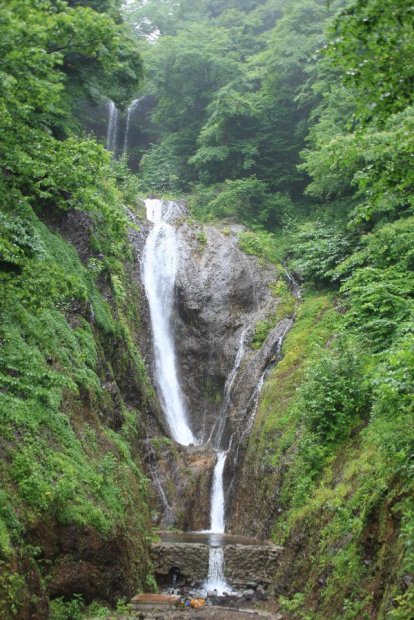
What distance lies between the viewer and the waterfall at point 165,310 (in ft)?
60.6

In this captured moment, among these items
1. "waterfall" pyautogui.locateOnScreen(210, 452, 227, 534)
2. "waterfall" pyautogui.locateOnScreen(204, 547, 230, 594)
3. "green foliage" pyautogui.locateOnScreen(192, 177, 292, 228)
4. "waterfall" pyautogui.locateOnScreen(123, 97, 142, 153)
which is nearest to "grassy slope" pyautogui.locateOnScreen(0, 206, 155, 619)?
"waterfall" pyautogui.locateOnScreen(204, 547, 230, 594)

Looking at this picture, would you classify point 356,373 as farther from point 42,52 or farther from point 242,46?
point 242,46

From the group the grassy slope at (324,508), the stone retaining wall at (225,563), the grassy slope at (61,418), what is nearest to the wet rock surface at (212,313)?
the grassy slope at (324,508)

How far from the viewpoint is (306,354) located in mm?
15734

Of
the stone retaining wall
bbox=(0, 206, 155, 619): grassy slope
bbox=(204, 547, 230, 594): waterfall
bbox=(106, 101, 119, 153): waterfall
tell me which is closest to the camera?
bbox=(0, 206, 155, 619): grassy slope

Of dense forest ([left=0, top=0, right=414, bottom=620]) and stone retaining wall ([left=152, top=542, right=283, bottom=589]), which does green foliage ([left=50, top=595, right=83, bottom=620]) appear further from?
stone retaining wall ([left=152, top=542, right=283, bottom=589])

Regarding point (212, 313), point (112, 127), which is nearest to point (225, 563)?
point (212, 313)

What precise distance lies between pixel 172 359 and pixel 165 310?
6.26ft

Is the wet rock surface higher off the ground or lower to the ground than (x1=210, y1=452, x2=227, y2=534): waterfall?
higher

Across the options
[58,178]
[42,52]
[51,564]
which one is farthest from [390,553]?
[42,52]

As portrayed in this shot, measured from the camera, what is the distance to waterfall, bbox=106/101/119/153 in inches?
1302

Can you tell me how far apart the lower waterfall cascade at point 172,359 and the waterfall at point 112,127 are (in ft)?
33.2

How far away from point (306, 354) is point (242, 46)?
2576 centimetres

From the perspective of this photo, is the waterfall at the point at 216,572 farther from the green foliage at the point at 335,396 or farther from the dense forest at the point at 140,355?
the green foliage at the point at 335,396
